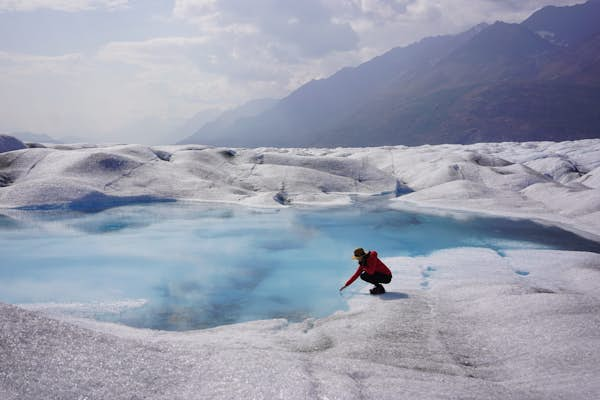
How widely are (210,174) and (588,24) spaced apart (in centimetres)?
22765

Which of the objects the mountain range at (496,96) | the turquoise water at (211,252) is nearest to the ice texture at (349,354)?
the turquoise water at (211,252)

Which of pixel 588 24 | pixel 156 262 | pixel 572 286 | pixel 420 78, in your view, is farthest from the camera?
pixel 588 24

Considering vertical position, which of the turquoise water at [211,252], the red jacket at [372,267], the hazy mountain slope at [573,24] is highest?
the hazy mountain slope at [573,24]

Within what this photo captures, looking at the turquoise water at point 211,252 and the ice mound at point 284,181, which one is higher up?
the ice mound at point 284,181

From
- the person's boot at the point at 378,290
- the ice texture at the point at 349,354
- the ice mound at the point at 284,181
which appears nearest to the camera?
the ice texture at the point at 349,354

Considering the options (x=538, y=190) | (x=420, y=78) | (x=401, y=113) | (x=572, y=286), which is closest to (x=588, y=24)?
(x=420, y=78)

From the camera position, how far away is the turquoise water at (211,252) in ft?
25.7

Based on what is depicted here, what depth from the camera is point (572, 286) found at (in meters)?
8.00

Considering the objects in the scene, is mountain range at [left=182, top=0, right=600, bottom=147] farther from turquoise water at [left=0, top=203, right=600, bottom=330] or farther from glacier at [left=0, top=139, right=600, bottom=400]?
glacier at [left=0, top=139, right=600, bottom=400]

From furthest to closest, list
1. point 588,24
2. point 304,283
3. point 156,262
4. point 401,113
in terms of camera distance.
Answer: point 588,24
point 401,113
point 156,262
point 304,283

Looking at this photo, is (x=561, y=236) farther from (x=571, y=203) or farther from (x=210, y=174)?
(x=210, y=174)

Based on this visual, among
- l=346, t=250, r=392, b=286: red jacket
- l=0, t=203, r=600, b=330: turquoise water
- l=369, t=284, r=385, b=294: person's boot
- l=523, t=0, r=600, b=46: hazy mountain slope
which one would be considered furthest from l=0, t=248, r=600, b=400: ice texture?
l=523, t=0, r=600, b=46: hazy mountain slope

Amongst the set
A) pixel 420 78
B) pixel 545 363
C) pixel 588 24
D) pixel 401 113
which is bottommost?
pixel 545 363

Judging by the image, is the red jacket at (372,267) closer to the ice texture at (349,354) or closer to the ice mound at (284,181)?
the ice texture at (349,354)
